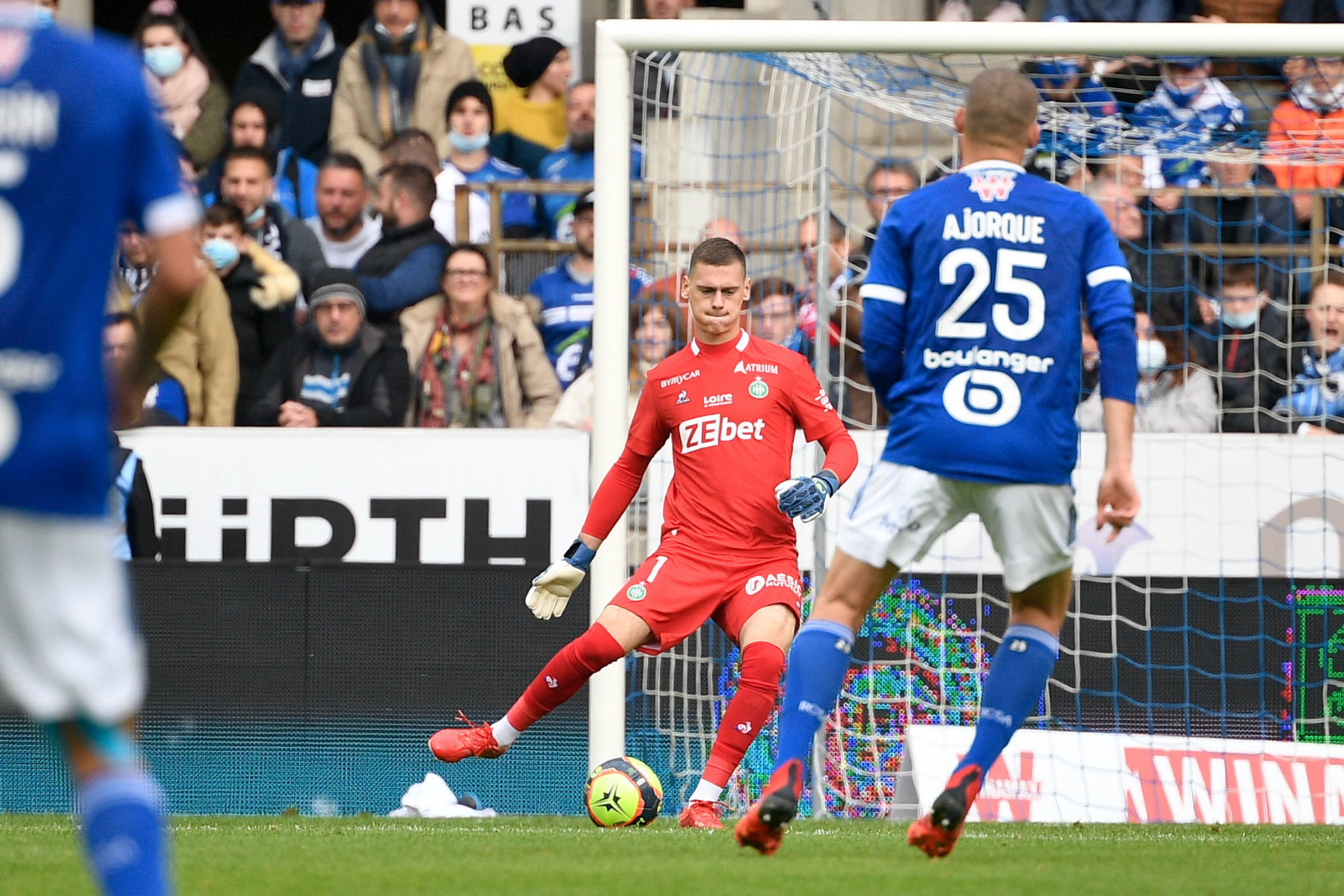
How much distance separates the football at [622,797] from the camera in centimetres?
612

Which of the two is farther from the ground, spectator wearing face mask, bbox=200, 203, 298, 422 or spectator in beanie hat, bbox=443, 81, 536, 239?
spectator in beanie hat, bbox=443, 81, 536, 239

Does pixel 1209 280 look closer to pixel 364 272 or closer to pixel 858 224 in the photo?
pixel 858 224

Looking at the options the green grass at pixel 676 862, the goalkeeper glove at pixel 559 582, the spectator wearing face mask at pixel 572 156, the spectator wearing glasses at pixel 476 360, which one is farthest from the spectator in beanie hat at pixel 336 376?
the green grass at pixel 676 862

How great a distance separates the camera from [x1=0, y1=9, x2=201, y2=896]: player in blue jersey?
8.44ft

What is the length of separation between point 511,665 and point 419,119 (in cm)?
394

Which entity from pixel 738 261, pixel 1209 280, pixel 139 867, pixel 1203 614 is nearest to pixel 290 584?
pixel 738 261

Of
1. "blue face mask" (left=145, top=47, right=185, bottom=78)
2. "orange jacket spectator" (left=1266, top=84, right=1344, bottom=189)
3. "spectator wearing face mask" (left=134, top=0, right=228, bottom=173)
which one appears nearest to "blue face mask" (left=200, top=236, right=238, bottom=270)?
"spectator wearing face mask" (left=134, top=0, right=228, bottom=173)

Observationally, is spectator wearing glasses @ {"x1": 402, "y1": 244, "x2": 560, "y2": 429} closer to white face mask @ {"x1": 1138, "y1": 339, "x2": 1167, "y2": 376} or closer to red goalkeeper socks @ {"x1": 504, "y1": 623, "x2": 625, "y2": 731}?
white face mask @ {"x1": 1138, "y1": 339, "x2": 1167, "y2": 376}

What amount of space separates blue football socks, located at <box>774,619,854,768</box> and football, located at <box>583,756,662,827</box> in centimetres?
157

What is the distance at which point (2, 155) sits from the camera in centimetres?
256

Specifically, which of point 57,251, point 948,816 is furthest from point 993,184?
point 57,251

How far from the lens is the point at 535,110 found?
439 inches

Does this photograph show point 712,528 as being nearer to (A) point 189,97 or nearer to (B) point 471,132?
(B) point 471,132

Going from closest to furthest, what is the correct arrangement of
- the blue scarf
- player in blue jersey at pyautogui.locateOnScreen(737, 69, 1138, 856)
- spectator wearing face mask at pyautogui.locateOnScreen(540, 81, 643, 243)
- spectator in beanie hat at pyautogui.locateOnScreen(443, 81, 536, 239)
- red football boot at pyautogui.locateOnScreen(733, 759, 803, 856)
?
red football boot at pyautogui.locateOnScreen(733, 759, 803, 856)
player in blue jersey at pyautogui.locateOnScreen(737, 69, 1138, 856)
spectator wearing face mask at pyautogui.locateOnScreen(540, 81, 643, 243)
spectator in beanie hat at pyautogui.locateOnScreen(443, 81, 536, 239)
the blue scarf
